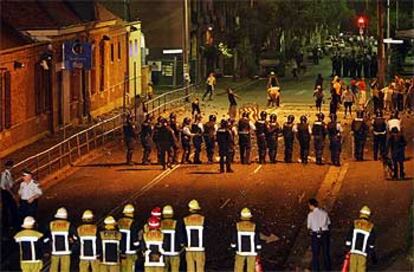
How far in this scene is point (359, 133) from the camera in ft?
107

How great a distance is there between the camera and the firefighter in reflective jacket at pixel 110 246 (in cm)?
1844

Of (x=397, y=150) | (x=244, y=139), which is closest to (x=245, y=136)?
(x=244, y=139)

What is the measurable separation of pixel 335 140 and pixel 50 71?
41.6ft

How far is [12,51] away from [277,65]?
1426 inches

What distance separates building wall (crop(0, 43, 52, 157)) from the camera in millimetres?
35656

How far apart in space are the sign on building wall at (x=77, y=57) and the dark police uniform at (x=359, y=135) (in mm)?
10627

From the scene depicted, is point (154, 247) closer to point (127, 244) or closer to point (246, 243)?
point (127, 244)

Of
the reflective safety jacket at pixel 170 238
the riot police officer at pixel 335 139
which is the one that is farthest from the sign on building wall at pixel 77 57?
the reflective safety jacket at pixel 170 238

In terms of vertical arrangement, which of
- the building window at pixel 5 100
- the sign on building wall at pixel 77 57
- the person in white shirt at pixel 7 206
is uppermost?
the sign on building wall at pixel 77 57

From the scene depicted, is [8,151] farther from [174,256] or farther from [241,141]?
[174,256]

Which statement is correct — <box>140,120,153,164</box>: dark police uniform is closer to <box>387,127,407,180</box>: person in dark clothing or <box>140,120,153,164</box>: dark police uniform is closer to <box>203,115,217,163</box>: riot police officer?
<box>203,115,217,163</box>: riot police officer

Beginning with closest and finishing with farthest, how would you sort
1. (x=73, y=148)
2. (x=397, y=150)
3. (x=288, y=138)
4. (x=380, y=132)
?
(x=397, y=150), (x=380, y=132), (x=288, y=138), (x=73, y=148)

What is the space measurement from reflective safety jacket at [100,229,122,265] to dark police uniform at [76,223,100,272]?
152 millimetres

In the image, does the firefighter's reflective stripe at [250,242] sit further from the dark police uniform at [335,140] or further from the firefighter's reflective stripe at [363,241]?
the dark police uniform at [335,140]
